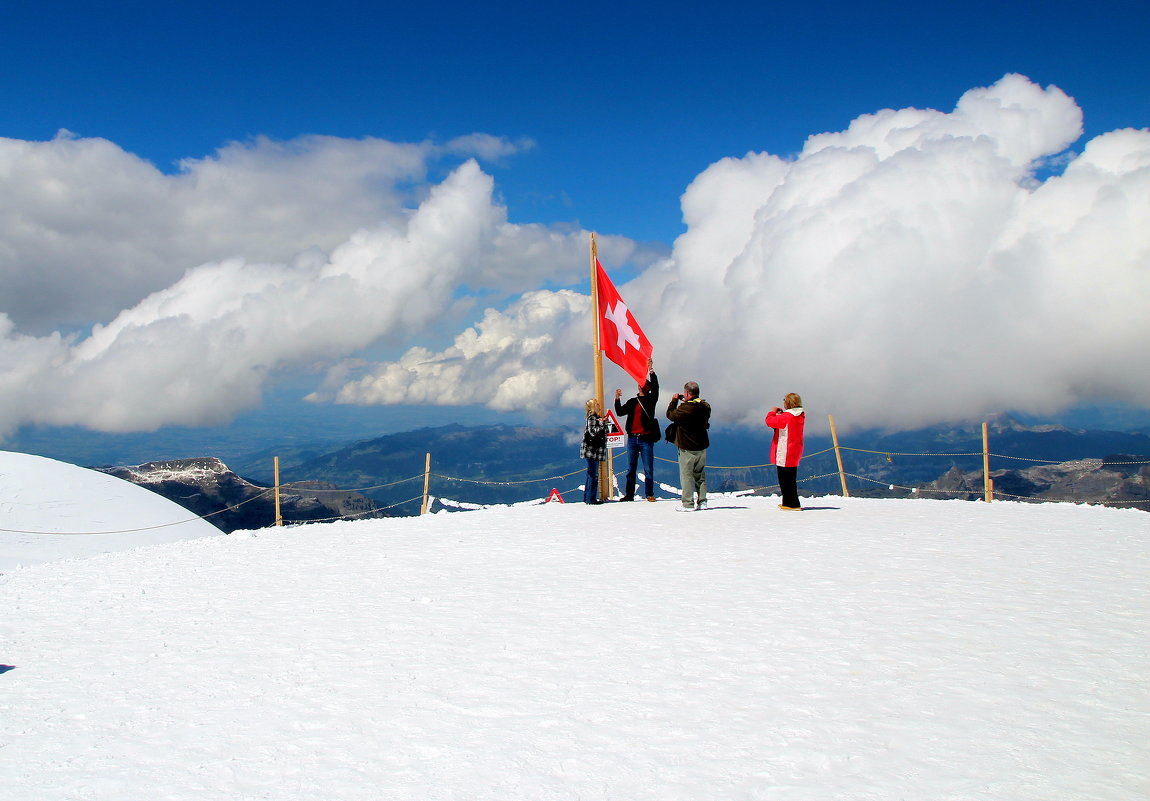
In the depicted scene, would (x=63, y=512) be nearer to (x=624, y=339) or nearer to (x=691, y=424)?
(x=624, y=339)

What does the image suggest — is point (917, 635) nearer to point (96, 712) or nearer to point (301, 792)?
point (301, 792)

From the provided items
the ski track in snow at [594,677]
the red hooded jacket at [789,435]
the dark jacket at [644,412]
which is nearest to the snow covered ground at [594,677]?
the ski track in snow at [594,677]

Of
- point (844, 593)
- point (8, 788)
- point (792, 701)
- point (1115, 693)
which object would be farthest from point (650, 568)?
point (8, 788)

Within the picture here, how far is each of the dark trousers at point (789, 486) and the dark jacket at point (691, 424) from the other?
1.64 metres

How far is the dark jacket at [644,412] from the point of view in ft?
58.9

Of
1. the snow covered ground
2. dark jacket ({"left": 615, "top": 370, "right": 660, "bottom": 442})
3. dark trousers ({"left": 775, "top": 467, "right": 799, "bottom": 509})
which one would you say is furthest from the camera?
dark jacket ({"left": 615, "top": 370, "right": 660, "bottom": 442})

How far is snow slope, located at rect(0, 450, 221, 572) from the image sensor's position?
26.2 metres

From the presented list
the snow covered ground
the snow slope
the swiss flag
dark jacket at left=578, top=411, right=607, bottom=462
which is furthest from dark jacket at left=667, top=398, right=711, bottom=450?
the snow slope

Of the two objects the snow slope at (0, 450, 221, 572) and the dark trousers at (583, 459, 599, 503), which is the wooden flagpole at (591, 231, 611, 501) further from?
the snow slope at (0, 450, 221, 572)

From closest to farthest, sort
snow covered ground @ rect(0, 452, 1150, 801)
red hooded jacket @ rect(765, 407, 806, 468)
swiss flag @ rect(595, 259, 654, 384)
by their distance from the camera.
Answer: snow covered ground @ rect(0, 452, 1150, 801) → red hooded jacket @ rect(765, 407, 806, 468) → swiss flag @ rect(595, 259, 654, 384)

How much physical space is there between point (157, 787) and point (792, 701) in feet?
13.2

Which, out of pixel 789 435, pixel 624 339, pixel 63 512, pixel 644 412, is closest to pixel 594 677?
pixel 789 435

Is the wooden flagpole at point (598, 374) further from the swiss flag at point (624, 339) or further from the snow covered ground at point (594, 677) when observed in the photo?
the snow covered ground at point (594, 677)

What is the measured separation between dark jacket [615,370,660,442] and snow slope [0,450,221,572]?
15.0 m
